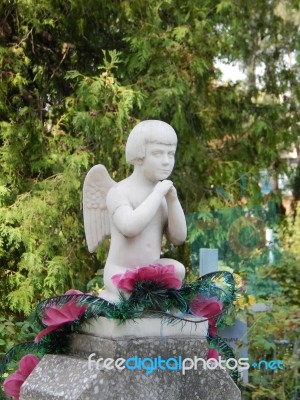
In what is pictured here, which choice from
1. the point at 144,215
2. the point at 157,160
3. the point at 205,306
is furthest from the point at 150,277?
the point at 157,160

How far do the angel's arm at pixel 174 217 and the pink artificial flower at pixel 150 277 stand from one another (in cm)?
25

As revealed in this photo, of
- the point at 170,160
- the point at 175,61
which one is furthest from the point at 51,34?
the point at 170,160

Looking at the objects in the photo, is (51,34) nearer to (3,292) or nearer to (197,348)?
(3,292)

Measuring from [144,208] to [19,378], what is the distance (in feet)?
3.36

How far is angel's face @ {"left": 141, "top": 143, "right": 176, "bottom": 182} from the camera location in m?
3.50

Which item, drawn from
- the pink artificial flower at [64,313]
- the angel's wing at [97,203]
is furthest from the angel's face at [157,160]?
the pink artificial flower at [64,313]

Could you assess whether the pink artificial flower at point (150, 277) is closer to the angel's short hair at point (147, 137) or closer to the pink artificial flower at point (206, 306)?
the pink artificial flower at point (206, 306)

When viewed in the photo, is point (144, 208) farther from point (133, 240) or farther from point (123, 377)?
point (123, 377)

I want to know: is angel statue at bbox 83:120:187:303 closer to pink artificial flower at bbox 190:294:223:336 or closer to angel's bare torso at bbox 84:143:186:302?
angel's bare torso at bbox 84:143:186:302

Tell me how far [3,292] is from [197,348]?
154 inches

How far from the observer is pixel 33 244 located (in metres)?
6.77

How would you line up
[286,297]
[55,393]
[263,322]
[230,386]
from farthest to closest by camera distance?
[286,297] → [263,322] → [230,386] → [55,393]

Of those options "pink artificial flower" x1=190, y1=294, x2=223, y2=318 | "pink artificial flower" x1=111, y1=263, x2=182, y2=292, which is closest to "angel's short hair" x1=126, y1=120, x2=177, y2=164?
"pink artificial flower" x1=111, y1=263, x2=182, y2=292

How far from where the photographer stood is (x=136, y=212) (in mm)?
3395
